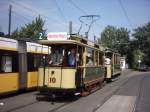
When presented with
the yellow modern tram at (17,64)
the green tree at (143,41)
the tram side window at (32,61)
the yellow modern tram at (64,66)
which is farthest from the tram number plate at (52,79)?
the green tree at (143,41)

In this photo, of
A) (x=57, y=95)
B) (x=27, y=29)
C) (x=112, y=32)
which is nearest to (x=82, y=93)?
(x=57, y=95)

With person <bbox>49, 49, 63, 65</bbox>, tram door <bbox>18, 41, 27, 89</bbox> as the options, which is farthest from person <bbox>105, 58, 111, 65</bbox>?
person <bbox>49, 49, 63, 65</bbox>

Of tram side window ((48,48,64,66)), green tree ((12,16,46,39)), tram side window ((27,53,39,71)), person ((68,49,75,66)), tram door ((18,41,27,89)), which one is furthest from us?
green tree ((12,16,46,39))

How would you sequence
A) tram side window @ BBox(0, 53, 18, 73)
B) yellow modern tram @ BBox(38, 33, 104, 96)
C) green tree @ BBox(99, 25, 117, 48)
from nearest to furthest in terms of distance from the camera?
yellow modern tram @ BBox(38, 33, 104, 96), tram side window @ BBox(0, 53, 18, 73), green tree @ BBox(99, 25, 117, 48)

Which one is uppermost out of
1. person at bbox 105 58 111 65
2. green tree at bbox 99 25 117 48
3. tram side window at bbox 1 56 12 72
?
green tree at bbox 99 25 117 48

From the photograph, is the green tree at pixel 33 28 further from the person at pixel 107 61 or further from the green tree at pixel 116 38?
the green tree at pixel 116 38

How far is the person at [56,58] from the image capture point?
17203mm

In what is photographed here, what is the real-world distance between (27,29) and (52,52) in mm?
39798

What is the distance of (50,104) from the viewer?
1572cm

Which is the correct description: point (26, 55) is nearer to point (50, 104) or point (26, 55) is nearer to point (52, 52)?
point (52, 52)

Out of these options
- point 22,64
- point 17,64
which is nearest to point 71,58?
point 17,64

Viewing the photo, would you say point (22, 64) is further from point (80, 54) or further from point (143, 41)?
point (143, 41)

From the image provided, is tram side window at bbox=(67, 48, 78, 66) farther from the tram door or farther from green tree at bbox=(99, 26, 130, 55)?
green tree at bbox=(99, 26, 130, 55)

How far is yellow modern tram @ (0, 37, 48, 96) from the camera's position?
17.6 m
